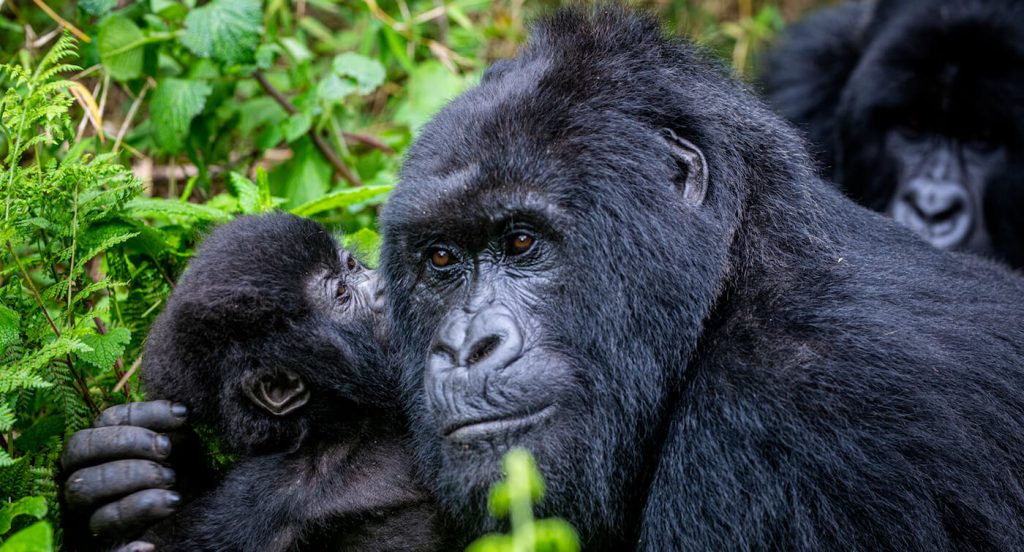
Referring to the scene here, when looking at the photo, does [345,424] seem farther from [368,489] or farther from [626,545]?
[626,545]

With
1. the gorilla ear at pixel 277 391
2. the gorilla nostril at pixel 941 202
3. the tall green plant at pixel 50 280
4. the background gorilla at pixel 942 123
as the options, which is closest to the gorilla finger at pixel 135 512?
the tall green plant at pixel 50 280

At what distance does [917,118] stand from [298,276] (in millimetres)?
4156

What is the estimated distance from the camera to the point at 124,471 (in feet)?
10.5

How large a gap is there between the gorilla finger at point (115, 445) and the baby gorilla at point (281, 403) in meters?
0.15

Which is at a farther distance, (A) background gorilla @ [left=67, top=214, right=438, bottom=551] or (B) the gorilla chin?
(A) background gorilla @ [left=67, top=214, right=438, bottom=551]

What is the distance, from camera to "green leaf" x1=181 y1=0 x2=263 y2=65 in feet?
13.8

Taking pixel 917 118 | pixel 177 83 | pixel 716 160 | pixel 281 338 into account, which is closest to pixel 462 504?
pixel 281 338

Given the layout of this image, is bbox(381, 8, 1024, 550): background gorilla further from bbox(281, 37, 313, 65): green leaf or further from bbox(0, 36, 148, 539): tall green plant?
bbox(281, 37, 313, 65): green leaf

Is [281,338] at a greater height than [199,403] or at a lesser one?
greater

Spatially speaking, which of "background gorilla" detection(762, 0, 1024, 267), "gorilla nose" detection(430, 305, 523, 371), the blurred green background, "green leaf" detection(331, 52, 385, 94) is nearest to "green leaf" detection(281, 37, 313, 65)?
the blurred green background

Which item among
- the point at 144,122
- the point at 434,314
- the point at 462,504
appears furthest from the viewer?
the point at 144,122

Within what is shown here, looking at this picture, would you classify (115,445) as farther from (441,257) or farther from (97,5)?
(97,5)

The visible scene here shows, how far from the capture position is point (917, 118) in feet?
20.3

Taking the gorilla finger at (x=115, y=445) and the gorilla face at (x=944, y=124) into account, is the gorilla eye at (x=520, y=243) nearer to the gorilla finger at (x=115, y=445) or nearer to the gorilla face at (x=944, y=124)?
the gorilla finger at (x=115, y=445)
